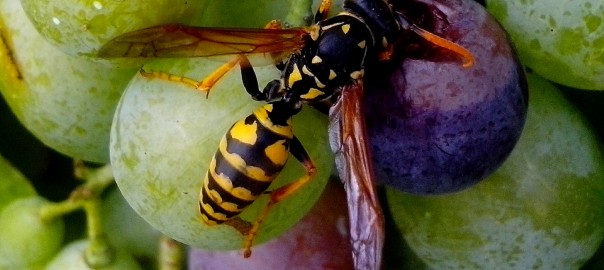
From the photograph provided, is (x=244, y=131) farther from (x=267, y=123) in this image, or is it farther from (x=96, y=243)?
(x=96, y=243)

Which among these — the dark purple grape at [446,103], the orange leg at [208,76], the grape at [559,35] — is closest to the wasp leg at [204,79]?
the orange leg at [208,76]

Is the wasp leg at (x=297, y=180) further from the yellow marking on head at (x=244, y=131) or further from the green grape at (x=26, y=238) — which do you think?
the green grape at (x=26, y=238)

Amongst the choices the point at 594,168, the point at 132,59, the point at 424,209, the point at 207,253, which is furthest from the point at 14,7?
the point at 594,168

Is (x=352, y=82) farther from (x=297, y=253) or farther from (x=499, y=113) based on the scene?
(x=297, y=253)

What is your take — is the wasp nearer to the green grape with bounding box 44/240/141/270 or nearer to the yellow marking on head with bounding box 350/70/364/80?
the yellow marking on head with bounding box 350/70/364/80

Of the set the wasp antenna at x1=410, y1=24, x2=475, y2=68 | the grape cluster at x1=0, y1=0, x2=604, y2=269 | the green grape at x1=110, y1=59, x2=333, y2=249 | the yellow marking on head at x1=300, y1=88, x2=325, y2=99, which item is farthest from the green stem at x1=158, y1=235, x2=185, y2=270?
the wasp antenna at x1=410, y1=24, x2=475, y2=68

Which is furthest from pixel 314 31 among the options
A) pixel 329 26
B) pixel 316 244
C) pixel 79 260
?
pixel 79 260
